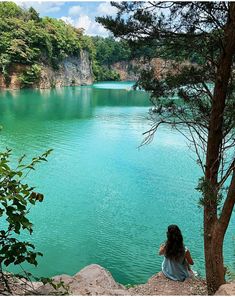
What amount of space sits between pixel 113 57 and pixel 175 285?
218 feet

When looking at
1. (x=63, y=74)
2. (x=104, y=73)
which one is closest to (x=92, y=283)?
(x=63, y=74)

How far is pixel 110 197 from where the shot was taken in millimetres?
10172

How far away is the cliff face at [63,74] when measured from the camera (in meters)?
39.6

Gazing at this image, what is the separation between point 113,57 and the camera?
224 feet

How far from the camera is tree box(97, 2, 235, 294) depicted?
3617mm

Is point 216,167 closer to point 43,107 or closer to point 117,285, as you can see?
point 117,285

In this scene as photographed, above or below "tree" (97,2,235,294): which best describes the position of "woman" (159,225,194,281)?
below

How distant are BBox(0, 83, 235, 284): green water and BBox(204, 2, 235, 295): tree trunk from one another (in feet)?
8.10

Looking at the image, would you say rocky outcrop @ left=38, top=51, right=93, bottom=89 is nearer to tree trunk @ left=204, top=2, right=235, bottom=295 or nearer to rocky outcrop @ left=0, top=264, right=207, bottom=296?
rocky outcrop @ left=0, top=264, right=207, bottom=296

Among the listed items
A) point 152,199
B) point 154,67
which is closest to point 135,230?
point 152,199

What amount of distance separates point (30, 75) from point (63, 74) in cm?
878

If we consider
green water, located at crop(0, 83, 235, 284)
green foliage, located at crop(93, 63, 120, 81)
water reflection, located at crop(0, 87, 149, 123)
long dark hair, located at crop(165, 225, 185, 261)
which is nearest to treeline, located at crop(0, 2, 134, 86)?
water reflection, located at crop(0, 87, 149, 123)

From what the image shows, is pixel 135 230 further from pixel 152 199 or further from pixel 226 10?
pixel 226 10

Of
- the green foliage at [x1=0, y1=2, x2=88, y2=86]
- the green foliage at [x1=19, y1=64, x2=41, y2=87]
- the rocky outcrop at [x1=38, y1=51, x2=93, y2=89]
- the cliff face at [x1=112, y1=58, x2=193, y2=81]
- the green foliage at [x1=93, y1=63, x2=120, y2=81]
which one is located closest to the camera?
the cliff face at [x1=112, y1=58, x2=193, y2=81]
